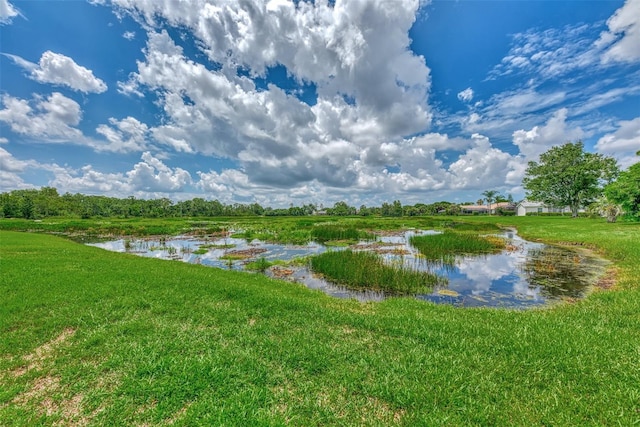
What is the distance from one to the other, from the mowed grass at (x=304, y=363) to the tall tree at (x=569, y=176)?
63891 mm

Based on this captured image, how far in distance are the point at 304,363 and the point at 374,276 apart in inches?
403

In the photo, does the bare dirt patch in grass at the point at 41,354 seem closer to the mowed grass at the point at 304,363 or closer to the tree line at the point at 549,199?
the mowed grass at the point at 304,363

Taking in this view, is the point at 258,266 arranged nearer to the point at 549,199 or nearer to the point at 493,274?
the point at 493,274

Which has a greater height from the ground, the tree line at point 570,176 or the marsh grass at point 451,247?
the tree line at point 570,176

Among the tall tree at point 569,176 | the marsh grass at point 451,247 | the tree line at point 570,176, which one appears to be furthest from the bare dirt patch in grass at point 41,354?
the tall tree at point 569,176

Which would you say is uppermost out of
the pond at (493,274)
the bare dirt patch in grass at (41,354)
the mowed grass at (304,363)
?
the bare dirt patch in grass at (41,354)

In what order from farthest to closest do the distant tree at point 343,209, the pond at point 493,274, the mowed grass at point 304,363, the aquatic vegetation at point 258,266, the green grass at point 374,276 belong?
the distant tree at point 343,209 < the aquatic vegetation at point 258,266 < the green grass at point 374,276 < the pond at point 493,274 < the mowed grass at point 304,363

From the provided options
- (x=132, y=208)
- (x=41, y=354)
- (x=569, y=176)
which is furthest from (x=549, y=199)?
(x=132, y=208)

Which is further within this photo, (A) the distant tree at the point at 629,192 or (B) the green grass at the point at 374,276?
(A) the distant tree at the point at 629,192

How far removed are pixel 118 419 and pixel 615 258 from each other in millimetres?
26138

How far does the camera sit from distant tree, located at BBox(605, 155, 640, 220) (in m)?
29.0

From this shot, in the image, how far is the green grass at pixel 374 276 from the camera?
13507mm

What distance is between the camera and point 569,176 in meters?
55.4

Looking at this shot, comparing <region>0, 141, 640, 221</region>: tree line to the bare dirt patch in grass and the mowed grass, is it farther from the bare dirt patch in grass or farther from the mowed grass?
the bare dirt patch in grass
